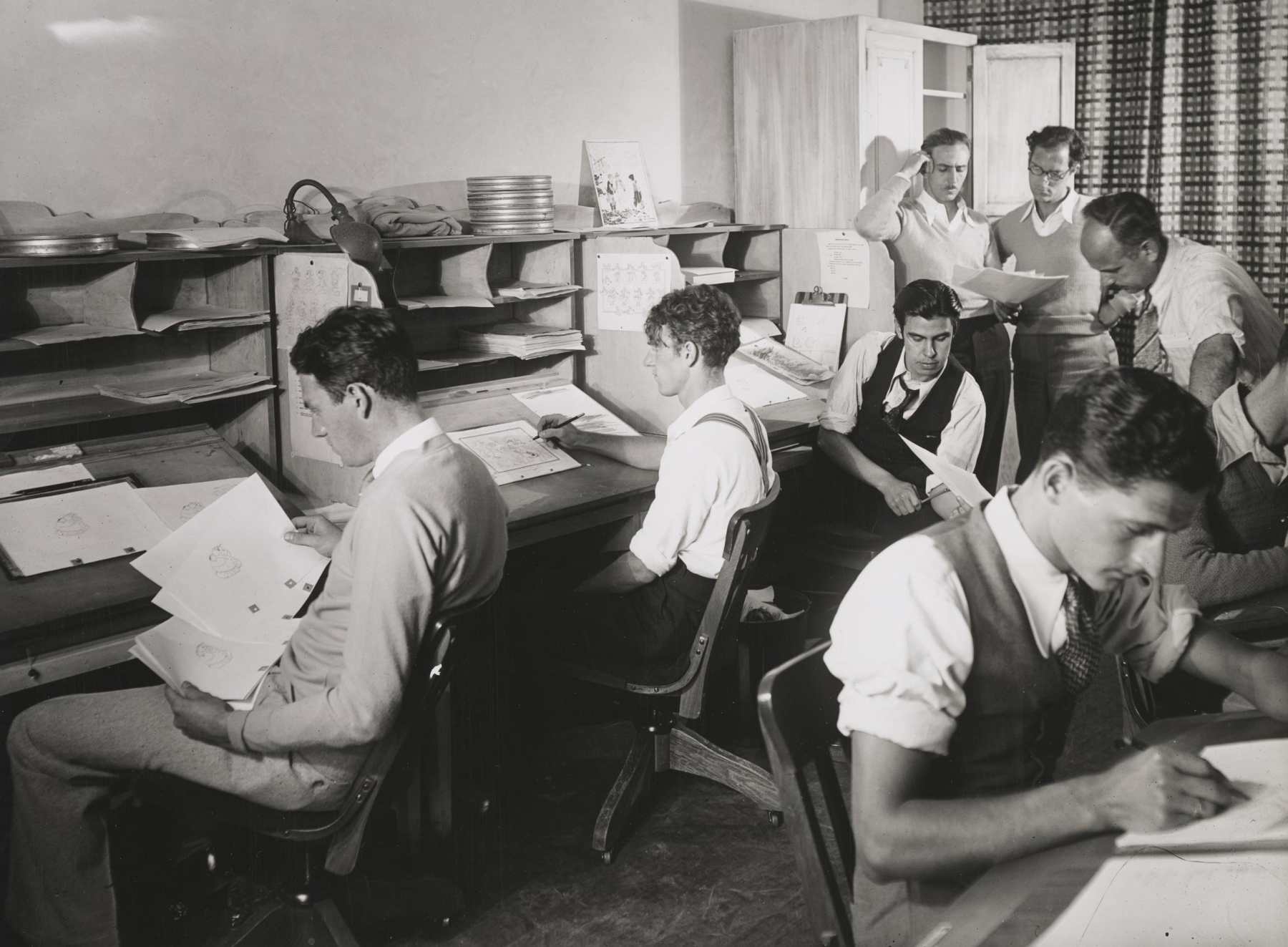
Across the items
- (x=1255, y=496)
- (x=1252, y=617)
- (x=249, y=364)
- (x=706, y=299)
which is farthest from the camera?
(x=249, y=364)

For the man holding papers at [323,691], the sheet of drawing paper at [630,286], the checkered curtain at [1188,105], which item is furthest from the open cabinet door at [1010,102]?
the man holding papers at [323,691]

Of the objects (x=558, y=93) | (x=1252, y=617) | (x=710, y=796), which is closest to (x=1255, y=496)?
(x=1252, y=617)

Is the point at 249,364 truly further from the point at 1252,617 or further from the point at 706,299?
the point at 1252,617

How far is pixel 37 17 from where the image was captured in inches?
113

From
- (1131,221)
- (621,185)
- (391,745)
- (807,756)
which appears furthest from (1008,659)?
(621,185)

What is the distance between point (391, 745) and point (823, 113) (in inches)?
142

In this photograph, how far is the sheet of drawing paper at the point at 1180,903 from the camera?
1.12m

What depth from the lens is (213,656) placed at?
2217 mm

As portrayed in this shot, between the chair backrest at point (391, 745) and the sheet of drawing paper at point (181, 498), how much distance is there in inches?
36.1

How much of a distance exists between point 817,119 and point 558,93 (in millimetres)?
1159

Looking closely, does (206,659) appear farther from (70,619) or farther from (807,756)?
(807,756)

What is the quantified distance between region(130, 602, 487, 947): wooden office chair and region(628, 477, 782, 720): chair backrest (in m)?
0.61

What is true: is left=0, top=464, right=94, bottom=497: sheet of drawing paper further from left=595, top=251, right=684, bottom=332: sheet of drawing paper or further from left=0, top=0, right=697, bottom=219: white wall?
left=595, top=251, right=684, bottom=332: sheet of drawing paper

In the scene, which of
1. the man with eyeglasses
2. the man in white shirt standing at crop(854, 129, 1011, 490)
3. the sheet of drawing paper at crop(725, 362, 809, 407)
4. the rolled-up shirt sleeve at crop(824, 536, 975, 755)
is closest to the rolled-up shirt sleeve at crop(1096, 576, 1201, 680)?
the rolled-up shirt sleeve at crop(824, 536, 975, 755)
